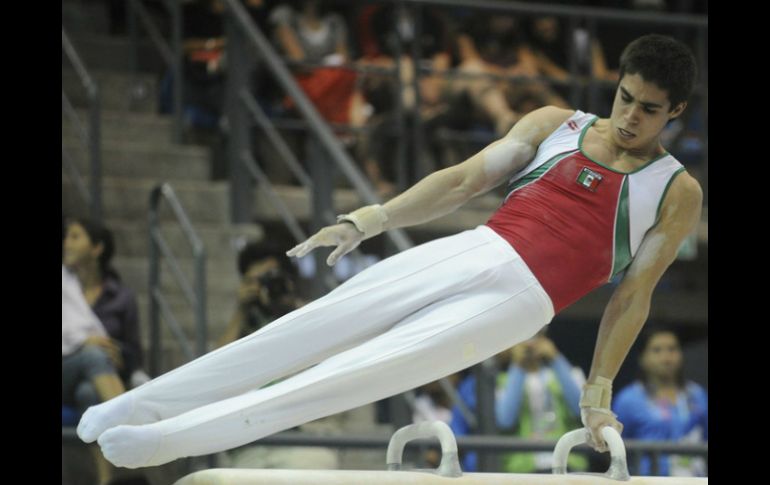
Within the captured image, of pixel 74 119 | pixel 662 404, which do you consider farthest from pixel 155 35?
pixel 662 404

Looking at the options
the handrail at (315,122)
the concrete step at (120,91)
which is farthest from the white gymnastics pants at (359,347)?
the concrete step at (120,91)

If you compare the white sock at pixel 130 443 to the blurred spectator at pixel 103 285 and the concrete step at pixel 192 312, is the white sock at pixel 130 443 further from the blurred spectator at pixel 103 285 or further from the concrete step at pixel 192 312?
the concrete step at pixel 192 312

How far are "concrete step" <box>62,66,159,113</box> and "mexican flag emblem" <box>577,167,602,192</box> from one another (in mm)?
4479

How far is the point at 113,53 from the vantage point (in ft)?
28.3

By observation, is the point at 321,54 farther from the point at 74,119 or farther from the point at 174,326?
the point at 174,326

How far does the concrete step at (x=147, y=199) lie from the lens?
766 cm

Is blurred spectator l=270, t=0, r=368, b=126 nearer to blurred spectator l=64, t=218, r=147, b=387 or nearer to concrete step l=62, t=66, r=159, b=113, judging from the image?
concrete step l=62, t=66, r=159, b=113

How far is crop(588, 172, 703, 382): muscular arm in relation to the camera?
4.33 metres

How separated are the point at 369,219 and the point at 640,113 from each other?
0.84 m

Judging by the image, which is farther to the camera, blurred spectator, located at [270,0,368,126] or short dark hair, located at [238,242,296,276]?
blurred spectator, located at [270,0,368,126]

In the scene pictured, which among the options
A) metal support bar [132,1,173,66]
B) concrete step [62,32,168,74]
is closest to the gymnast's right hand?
metal support bar [132,1,173,66]

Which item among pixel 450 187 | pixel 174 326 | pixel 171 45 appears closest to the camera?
pixel 450 187
